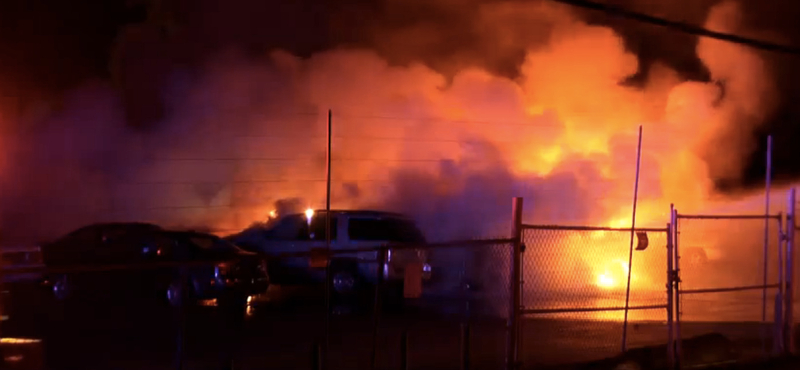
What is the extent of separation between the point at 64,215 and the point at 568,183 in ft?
35.6

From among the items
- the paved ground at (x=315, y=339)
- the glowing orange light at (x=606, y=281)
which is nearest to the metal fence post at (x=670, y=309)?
the paved ground at (x=315, y=339)

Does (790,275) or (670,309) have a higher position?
(790,275)

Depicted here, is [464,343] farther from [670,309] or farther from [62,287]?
[62,287]

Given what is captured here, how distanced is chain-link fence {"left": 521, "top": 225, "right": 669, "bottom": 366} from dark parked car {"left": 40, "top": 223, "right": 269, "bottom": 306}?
481 centimetres

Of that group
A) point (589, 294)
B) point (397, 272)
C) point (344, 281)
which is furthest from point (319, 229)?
point (589, 294)

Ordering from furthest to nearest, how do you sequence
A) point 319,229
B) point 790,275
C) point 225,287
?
point 319,229, point 225,287, point 790,275

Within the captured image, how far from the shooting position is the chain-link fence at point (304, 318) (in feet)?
35.8

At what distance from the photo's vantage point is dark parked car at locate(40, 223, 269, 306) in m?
15.3

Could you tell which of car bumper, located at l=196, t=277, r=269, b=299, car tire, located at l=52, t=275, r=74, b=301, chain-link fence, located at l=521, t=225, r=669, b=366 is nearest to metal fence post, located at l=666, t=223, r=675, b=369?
chain-link fence, located at l=521, t=225, r=669, b=366

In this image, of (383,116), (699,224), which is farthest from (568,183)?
(383,116)

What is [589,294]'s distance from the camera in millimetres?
16500

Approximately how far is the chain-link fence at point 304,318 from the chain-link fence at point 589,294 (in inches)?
26.1

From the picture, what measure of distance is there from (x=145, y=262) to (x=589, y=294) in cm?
752

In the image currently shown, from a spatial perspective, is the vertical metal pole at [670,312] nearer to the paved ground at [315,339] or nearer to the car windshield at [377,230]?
the paved ground at [315,339]
